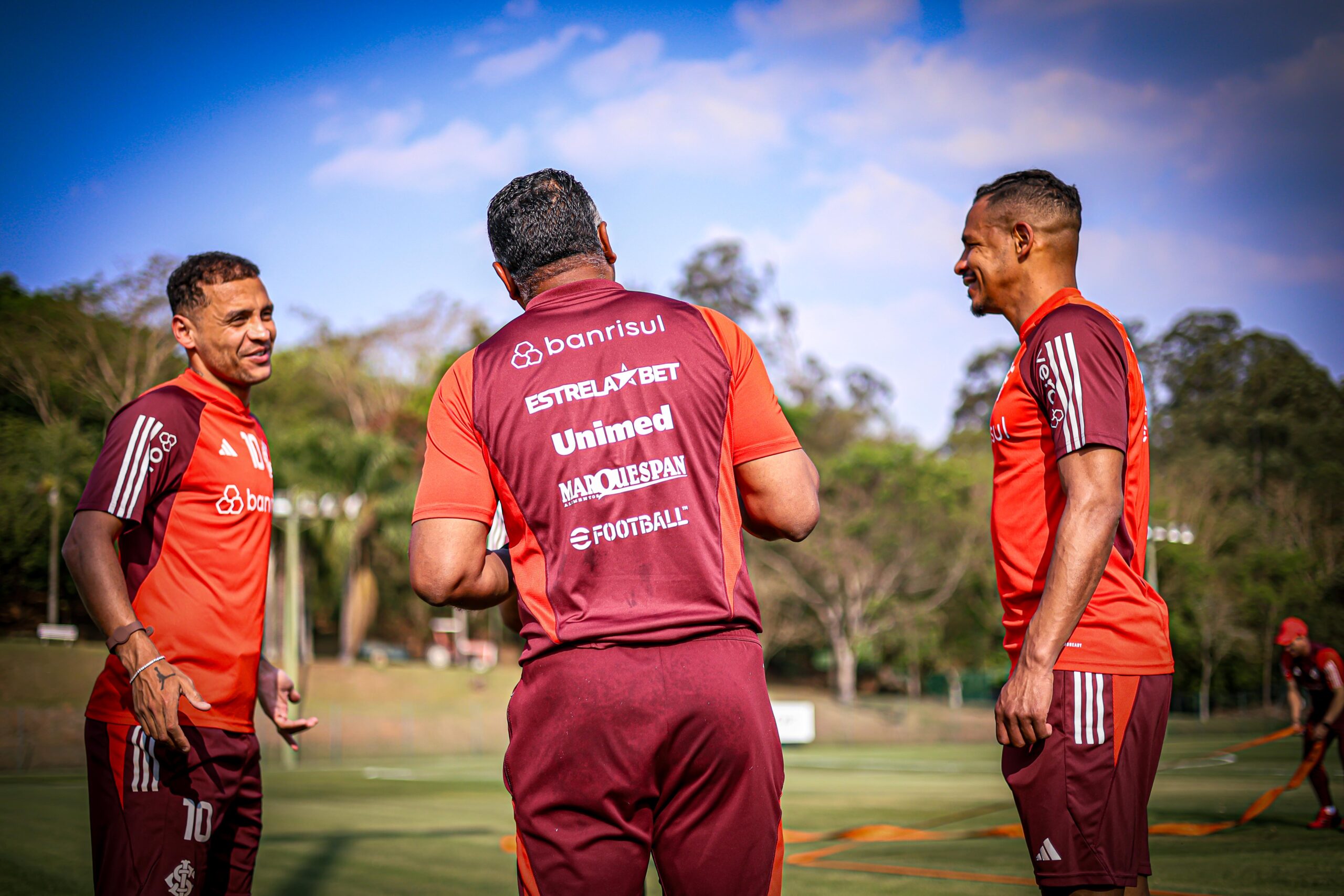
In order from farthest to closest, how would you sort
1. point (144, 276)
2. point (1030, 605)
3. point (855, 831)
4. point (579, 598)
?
point (144, 276) < point (855, 831) < point (1030, 605) < point (579, 598)

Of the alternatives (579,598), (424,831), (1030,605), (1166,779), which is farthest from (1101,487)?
(1166,779)

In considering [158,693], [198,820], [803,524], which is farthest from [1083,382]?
[198,820]

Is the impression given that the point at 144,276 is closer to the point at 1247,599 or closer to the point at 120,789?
the point at 120,789

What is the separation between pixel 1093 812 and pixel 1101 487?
0.83 metres

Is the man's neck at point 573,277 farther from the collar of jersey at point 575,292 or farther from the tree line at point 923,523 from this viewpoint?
the tree line at point 923,523

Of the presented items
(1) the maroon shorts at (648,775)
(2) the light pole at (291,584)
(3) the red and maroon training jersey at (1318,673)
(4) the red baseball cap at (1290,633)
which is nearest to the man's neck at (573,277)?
(1) the maroon shorts at (648,775)

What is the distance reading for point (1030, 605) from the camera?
309 centimetres

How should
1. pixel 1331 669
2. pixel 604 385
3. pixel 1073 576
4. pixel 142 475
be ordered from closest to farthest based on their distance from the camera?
pixel 604 385 < pixel 1073 576 < pixel 142 475 < pixel 1331 669

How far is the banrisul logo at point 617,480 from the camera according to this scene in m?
2.20

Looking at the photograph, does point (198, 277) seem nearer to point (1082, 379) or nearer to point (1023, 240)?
point (1023, 240)

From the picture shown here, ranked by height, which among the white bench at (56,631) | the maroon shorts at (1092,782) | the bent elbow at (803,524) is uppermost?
the bent elbow at (803,524)

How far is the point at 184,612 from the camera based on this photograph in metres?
3.51

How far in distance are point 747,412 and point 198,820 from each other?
2.27 metres

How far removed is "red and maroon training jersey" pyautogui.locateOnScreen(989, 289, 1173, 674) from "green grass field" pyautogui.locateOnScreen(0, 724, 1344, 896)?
4256 mm
